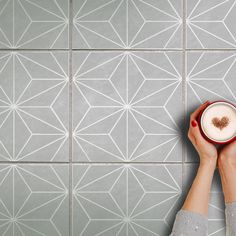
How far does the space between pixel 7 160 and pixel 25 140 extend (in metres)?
0.08

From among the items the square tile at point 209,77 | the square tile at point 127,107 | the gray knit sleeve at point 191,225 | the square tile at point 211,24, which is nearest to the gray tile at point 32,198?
the square tile at point 127,107

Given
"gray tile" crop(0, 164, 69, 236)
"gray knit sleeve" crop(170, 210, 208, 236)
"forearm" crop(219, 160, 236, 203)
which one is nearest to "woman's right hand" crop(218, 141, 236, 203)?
"forearm" crop(219, 160, 236, 203)

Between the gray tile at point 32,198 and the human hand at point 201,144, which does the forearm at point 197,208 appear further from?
→ the gray tile at point 32,198

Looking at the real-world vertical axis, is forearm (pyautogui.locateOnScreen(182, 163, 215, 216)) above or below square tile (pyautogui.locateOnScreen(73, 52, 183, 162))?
below

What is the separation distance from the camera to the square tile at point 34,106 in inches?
49.4

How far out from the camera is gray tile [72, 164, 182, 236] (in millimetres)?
1263

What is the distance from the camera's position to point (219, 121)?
3.82 ft

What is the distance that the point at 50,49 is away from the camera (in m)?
1.25

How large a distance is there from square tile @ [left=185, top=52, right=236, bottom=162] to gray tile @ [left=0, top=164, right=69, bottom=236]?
45 centimetres

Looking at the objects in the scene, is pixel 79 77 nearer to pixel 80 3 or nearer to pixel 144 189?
pixel 80 3

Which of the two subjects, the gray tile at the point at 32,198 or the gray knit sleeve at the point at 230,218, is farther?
the gray tile at the point at 32,198

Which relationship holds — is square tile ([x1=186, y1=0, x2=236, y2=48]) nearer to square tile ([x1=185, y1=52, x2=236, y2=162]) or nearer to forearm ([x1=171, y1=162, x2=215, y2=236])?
square tile ([x1=185, y1=52, x2=236, y2=162])

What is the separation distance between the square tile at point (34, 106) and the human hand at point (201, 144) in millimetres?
374

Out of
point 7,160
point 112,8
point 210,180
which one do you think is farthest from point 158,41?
point 7,160
